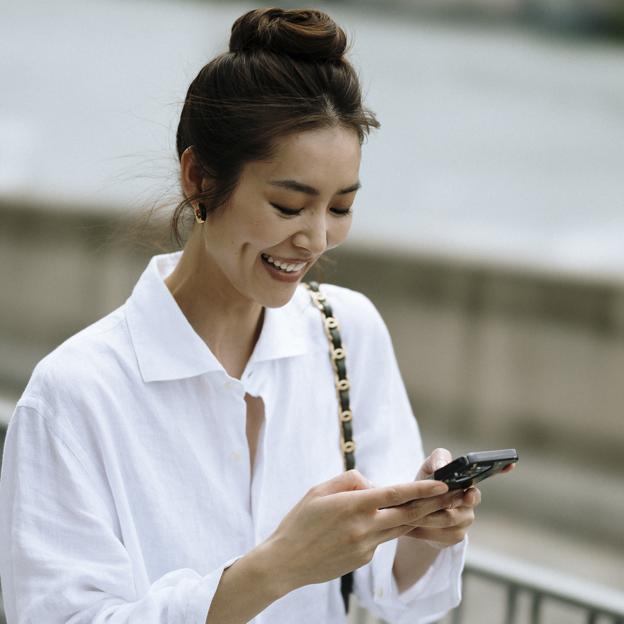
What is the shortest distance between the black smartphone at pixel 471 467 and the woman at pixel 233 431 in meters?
0.03

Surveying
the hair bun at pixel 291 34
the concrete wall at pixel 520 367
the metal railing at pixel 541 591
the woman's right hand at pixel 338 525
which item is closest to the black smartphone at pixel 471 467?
the woman's right hand at pixel 338 525

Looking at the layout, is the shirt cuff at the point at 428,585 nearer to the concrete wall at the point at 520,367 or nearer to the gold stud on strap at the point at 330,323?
the gold stud on strap at the point at 330,323

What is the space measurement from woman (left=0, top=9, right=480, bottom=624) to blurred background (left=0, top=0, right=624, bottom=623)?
0.20m

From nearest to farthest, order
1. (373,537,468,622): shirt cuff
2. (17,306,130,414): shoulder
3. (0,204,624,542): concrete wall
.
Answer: (17,306,130,414): shoulder, (373,537,468,622): shirt cuff, (0,204,624,542): concrete wall

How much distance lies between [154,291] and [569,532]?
3835 millimetres

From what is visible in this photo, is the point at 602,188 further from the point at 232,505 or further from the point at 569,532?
the point at 232,505

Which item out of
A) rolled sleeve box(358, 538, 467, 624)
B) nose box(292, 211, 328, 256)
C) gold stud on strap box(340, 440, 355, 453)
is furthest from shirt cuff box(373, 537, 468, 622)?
nose box(292, 211, 328, 256)

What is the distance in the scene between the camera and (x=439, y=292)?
5.22m

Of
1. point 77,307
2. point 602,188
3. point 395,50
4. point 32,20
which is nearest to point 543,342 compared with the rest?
point 77,307

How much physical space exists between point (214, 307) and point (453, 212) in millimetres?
6681

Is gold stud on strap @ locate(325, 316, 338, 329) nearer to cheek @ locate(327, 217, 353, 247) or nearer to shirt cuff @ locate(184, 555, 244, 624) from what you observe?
cheek @ locate(327, 217, 353, 247)

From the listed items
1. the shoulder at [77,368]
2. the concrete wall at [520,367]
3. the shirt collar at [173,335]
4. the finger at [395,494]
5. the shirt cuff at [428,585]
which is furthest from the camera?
the concrete wall at [520,367]

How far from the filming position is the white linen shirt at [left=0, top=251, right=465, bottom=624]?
4.74 feet

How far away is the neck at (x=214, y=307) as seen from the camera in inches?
64.7
